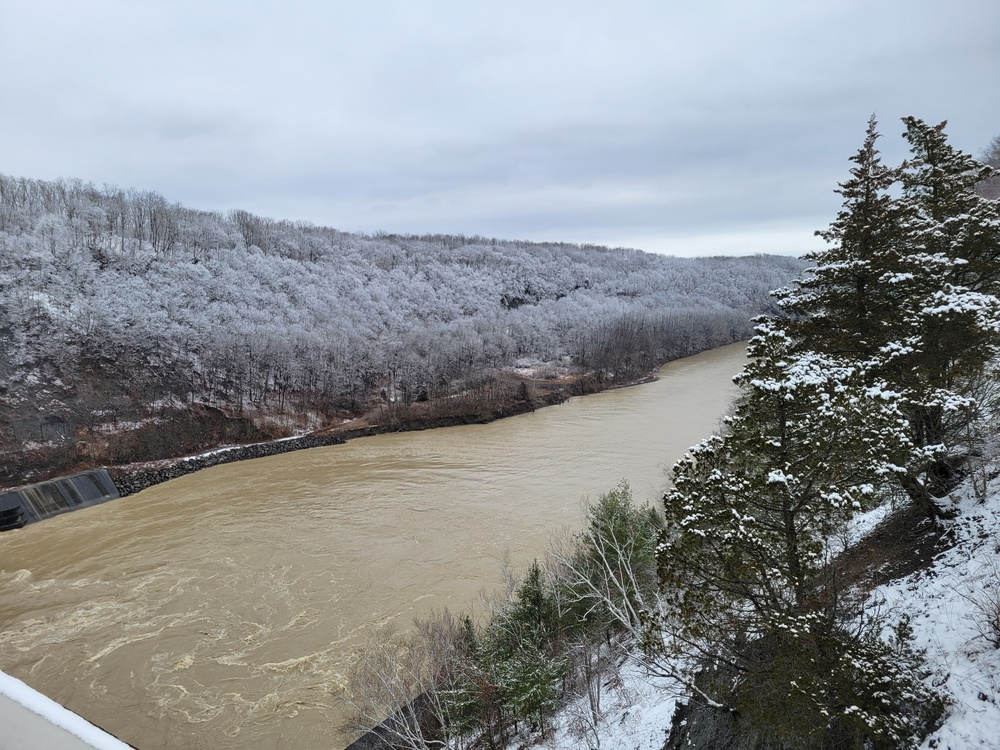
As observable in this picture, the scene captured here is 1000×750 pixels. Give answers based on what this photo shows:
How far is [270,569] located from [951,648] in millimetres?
18142

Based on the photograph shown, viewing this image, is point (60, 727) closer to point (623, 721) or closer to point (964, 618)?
point (964, 618)

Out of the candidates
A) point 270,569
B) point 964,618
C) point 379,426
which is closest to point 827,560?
point 964,618

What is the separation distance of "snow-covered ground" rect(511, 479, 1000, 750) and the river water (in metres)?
5.60

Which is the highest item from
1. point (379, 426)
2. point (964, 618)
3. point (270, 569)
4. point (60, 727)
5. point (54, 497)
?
point (60, 727)

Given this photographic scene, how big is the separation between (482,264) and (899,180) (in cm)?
9255

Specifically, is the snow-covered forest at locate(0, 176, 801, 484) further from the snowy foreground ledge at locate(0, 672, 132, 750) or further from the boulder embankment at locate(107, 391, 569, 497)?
the snowy foreground ledge at locate(0, 672, 132, 750)

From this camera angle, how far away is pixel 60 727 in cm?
167

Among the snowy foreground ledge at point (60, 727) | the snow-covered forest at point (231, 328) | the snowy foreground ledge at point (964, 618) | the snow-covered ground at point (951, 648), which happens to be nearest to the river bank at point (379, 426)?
the snow-covered forest at point (231, 328)

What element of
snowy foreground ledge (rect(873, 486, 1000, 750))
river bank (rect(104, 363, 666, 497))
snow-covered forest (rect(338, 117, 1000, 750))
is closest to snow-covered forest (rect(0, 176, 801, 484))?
river bank (rect(104, 363, 666, 497))

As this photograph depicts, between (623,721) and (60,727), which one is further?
(623,721)

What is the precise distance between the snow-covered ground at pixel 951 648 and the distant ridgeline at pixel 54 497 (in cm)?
2450

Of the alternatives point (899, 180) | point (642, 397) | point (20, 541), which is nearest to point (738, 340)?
point (642, 397)

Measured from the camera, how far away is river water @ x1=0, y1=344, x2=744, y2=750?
1256 cm

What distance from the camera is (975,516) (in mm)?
8344
